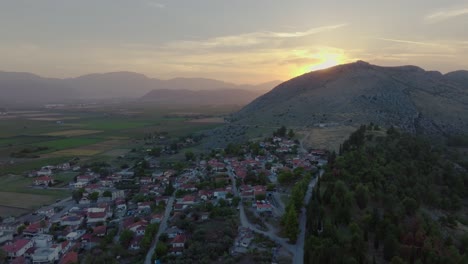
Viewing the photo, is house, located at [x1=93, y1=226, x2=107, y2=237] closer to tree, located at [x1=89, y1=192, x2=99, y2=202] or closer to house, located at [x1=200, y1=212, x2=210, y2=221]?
house, located at [x1=200, y1=212, x2=210, y2=221]

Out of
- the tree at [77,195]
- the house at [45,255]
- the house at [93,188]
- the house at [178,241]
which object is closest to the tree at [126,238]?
the house at [178,241]

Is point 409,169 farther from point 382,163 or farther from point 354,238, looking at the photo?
point 354,238

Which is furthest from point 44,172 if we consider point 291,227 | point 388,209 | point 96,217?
point 388,209

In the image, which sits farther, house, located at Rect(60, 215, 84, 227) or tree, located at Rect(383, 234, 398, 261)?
house, located at Rect(60, 215, 84, 227)

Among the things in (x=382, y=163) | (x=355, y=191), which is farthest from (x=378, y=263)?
(x=382, y=163)

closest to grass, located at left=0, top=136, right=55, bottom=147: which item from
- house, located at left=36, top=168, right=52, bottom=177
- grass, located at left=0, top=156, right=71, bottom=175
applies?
grass, located at left=0, top=156, right=71, bottom=175

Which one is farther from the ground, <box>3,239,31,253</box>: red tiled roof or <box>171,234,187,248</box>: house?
<box>171,234,187,248</box>: house

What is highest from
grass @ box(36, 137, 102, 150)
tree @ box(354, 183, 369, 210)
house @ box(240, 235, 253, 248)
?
tree @ box(354, 183, 369, 210)

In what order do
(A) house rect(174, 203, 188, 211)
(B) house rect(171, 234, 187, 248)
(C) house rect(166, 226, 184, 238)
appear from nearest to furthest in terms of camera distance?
(B) house rect(171, 234, 187, 248) → (C) house rect(166, 226, 184, 238) → (A) house rect(174, 203, 188, 211)
